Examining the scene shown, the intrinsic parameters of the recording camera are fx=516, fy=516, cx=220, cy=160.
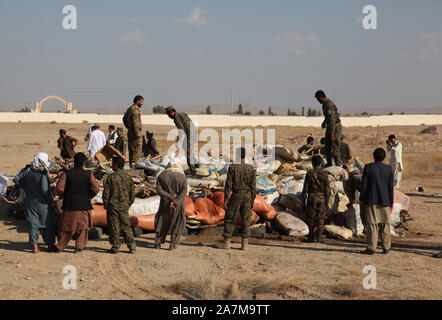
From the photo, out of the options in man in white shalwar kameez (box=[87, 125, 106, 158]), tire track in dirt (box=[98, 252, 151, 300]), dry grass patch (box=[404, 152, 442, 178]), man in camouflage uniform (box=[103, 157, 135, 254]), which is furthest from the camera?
dry grass patch (box=[404, 152, 442, 178])

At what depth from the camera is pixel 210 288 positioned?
5930mm

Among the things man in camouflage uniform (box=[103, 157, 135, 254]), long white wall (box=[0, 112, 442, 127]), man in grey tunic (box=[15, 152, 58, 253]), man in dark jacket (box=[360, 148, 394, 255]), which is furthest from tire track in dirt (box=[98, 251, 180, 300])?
long white wall (box=[0, 112, 442, 127])

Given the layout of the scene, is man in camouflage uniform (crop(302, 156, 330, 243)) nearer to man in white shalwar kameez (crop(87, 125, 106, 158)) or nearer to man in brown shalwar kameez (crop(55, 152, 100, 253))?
man in brown shalwar kameez (crop(55, 152, 100, 253))

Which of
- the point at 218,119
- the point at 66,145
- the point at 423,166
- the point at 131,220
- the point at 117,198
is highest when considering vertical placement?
the point at 218,119

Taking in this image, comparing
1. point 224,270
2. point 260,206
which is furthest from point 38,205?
point 260,206

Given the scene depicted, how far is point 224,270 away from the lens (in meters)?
6.80

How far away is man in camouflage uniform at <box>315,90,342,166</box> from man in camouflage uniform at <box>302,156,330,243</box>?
235cm

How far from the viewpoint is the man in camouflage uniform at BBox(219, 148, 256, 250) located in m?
7.84

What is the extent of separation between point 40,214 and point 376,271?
190 inches

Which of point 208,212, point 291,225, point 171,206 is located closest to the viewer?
point 171,206

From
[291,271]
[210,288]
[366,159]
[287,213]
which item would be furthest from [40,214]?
[366,159]

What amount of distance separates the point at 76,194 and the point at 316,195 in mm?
3728

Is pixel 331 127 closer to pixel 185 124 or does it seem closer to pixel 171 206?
pixel 185 124
